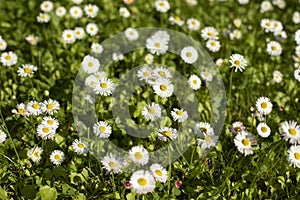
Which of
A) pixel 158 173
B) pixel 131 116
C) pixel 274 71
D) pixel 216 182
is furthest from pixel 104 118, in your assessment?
pixel 274 71

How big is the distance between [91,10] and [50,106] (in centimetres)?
107

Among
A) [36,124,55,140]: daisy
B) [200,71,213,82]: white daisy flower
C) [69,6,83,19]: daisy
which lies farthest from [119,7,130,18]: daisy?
[36,124,55,140]: daisy

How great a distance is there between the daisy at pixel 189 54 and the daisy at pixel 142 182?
101 cm

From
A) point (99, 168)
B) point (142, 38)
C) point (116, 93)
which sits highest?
point (142, 38)

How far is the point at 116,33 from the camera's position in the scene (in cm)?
325

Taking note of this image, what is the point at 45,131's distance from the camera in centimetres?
232

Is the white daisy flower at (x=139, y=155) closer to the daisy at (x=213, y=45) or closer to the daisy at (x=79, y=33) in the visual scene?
the daisy at (x=213, y=45)

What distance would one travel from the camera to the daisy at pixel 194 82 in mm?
2703

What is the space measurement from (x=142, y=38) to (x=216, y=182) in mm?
1297

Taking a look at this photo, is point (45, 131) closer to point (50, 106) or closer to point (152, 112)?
point (50, 106)

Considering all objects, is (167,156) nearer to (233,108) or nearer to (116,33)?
(233,108)

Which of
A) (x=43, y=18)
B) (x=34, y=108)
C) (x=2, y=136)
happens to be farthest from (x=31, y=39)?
(x=2, y=136)

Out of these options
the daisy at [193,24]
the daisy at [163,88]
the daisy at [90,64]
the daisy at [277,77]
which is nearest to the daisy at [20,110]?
the daisy at [90,64]

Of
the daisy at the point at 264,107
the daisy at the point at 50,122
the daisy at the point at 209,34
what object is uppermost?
the daisy at the point at 209,34
